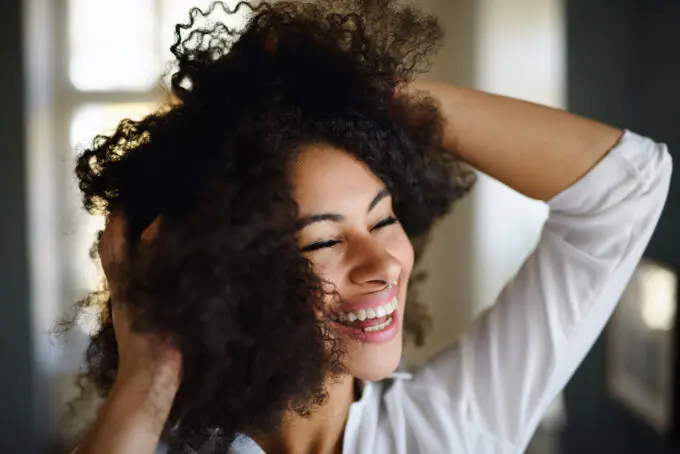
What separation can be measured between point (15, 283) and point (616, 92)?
2099 millimetres

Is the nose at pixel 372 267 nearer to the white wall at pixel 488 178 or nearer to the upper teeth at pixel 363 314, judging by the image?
the upper teeth at pixel 363 314

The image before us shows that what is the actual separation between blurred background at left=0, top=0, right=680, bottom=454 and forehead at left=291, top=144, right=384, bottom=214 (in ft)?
4.53

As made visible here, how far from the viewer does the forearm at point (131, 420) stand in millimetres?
655

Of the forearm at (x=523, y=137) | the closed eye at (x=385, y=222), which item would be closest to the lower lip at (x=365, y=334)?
the closed eye at (x=385, y=222)

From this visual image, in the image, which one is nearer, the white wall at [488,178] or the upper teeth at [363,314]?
the upper teeth at [363,314]

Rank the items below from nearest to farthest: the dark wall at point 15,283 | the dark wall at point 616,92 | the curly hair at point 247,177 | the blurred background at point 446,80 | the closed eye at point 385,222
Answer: the curly hair at point 247,177 → the closed eye at point 385,222 → the dark wall at point 616,92 → the blurred background at point 446,80 → the dark wall at point 15,283

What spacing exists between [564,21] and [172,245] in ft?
6.17

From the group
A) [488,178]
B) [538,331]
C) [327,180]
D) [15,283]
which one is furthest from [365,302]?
[15,283]

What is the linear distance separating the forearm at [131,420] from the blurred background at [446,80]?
145 cm

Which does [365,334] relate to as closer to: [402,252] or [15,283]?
[402,252]

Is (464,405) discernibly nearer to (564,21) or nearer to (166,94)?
(166,94)

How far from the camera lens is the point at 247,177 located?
0.68 metres

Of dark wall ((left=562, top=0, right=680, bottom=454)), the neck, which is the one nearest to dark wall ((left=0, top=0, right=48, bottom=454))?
dark wall ((left=562, top=0, right=680, bottom=454))

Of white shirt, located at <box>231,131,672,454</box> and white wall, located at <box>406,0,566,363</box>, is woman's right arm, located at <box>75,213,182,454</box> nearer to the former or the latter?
white shirt, located at <box>231,131,672,454</box>
